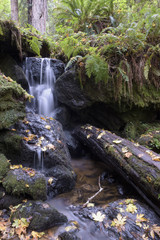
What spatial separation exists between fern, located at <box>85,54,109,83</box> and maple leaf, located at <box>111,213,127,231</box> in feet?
10.0

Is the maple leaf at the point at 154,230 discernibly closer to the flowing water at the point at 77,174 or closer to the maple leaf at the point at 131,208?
the maple leaf at the point at 131,208

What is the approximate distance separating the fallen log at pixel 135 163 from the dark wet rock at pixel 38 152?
951 mm

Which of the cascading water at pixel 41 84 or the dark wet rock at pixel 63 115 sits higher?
the cascading water at pixel 41 84

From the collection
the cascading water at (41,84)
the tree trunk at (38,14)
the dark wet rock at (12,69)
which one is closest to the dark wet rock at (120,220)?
the cascading water at (41,84)

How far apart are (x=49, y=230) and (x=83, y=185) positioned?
137 centimetres

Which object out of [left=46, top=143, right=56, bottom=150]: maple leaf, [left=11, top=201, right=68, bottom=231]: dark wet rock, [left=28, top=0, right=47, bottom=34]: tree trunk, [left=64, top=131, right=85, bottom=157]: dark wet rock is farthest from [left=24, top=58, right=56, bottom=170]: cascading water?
[left=28, top=0, right=47, bottom=34]: tree trunk

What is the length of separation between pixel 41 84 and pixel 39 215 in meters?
4.46

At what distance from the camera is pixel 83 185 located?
329 cm

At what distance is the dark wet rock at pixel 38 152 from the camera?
302 cm

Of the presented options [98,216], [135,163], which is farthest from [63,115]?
[98,216]

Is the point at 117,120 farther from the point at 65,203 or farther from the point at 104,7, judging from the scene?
the point at 104,7

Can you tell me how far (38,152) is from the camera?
3.09 metres

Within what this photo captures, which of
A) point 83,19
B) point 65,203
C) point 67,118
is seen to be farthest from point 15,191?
point 83,19

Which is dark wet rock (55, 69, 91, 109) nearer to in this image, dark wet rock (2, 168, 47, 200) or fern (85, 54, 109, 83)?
fern (85, 54, 109, 83)
